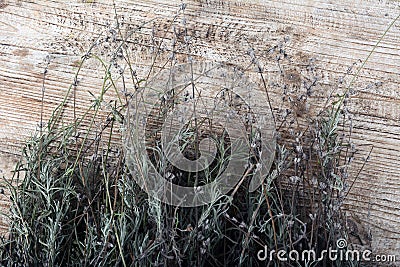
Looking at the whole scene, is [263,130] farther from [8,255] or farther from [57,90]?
[8,255]

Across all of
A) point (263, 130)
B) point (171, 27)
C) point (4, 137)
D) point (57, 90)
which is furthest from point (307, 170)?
point (4, 137)

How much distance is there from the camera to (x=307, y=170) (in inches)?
71.8

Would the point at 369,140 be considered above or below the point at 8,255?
above

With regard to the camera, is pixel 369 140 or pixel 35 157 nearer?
pixel 35 157

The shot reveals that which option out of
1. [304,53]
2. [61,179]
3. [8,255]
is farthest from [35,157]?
[304,53]

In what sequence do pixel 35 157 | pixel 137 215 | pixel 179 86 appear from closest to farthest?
pixel 137 215 → pixel 35 157 → pixel 179 86

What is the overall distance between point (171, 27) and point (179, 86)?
25cm

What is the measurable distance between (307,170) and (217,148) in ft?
0.91

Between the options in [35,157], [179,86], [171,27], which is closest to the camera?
[35,157]

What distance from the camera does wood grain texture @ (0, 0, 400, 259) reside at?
2.03m

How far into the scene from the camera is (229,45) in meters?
2.08

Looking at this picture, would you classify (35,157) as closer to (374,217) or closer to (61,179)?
(61,179)

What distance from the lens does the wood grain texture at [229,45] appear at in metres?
2.03

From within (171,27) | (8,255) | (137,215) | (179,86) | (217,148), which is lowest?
(8,255)
